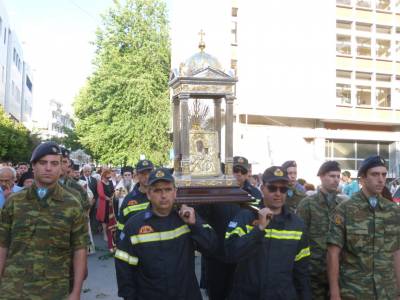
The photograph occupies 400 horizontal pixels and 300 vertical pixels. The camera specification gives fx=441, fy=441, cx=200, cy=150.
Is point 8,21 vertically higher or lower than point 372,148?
higher

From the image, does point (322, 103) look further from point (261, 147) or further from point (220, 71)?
point (220, 71)

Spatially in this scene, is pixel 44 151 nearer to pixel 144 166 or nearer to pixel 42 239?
pixel 42 239

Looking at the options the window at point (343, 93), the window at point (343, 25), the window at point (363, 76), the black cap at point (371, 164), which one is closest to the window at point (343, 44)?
the window at point (343, 25)

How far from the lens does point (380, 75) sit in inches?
1000

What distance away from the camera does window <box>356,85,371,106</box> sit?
1001 inches

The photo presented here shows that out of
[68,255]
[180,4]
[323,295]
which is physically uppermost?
[180,4]

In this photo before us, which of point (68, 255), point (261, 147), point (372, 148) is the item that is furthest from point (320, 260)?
point (372, 148)

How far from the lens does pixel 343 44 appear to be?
25.3 meters

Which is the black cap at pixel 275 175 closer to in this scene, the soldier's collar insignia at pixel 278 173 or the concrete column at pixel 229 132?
the soldier's collar insignia at pixel 278 173

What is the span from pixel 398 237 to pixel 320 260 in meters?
0.93

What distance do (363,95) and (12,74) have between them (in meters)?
27.5

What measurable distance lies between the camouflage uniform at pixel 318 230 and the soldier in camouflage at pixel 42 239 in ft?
6.94

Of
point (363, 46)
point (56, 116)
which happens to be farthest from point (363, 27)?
point (56, 116)

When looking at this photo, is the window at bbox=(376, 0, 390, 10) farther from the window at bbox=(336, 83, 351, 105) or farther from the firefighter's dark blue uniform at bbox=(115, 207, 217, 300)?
the firefighter's dark blue uniform at bbox=(115, 207, 217, 300)
